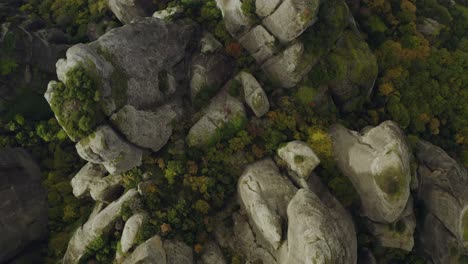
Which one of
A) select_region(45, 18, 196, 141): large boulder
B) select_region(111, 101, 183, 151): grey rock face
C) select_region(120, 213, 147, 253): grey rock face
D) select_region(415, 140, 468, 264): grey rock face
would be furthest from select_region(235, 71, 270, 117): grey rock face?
select_region(415, 140, 468, 264): grey rock face

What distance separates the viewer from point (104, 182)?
27641 mm

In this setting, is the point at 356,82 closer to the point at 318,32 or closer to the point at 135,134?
the point at 318,32

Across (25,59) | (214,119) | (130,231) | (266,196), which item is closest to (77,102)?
(130,231)

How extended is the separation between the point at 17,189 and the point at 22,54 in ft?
41.7

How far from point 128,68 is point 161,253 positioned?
1379 centimetres

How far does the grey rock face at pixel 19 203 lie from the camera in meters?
28.4

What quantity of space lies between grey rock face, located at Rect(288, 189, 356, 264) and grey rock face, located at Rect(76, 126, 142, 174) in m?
12.2

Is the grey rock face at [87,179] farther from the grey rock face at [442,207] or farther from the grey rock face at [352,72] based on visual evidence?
the grey rock face at [442,207]

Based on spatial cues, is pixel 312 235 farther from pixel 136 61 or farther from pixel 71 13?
pixel 71 13

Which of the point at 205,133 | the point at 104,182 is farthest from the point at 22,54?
the point at 205,133

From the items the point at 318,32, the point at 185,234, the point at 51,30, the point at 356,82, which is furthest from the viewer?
the point at 51,30

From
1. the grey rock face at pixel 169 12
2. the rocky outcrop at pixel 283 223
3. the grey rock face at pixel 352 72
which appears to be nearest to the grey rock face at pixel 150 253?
the rocky outcrop at pixel 283 223

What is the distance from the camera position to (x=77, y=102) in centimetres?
2375

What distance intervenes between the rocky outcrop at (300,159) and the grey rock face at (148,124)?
947cm
